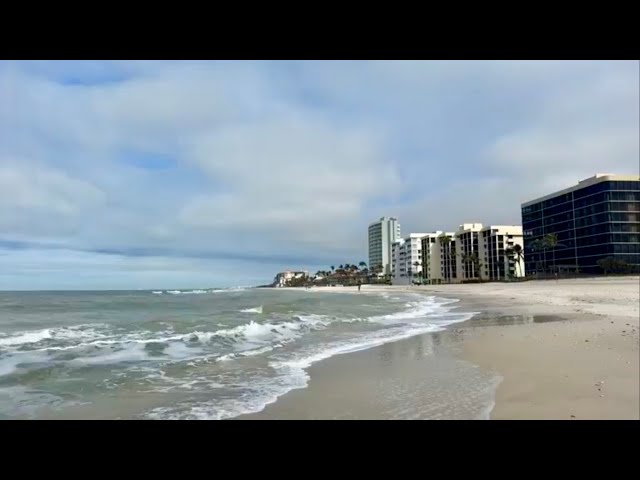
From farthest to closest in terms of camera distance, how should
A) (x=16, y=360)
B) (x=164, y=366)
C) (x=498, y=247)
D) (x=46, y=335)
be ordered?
(x=498, y=247) < (x=46, y=335) < (x=16, y=360) < (x=164, y=366)

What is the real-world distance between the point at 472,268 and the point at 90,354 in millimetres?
96986

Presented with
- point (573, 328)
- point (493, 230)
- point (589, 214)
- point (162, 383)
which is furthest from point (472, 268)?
point (162, 383)

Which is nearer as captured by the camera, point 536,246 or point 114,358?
point 114,358

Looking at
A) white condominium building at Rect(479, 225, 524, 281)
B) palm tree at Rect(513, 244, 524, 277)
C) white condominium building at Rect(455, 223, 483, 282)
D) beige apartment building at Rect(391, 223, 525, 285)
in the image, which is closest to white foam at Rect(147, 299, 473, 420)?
palm tree at Rect(513, 244, 524, 277)

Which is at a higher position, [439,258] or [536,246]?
[536,246]

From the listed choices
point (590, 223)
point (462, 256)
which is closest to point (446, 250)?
point (462, 256)

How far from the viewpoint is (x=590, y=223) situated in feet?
207

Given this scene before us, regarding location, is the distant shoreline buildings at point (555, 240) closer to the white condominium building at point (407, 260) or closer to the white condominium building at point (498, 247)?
the white condominium building at point (498, 247)

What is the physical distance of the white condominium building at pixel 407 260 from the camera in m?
119

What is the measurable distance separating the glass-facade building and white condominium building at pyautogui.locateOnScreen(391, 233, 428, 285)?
43461mm

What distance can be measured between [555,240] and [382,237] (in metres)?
111

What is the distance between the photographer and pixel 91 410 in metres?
5.27

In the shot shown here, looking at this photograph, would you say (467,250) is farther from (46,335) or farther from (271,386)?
(271,386)
